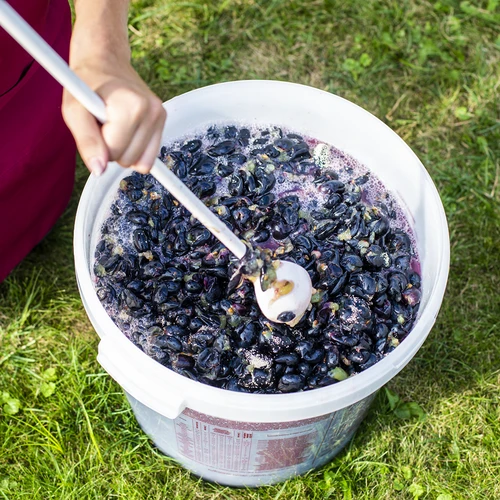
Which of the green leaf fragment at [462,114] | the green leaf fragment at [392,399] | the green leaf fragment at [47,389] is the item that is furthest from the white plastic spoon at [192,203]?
the green leaf fragment at [462,114]

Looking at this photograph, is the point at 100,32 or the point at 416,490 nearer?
the point at 100,32

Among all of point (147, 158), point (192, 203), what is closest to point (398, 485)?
point (192, 203)

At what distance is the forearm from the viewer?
1167 mm

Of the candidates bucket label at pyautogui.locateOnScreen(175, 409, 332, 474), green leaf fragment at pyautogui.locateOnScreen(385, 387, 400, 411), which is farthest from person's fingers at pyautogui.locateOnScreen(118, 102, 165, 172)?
green leaf fragment at pyautogui.locateOnScreen(385, 387, 400, 411)

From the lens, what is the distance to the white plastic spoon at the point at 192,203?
2.99 ft

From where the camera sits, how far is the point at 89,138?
1.02 metres

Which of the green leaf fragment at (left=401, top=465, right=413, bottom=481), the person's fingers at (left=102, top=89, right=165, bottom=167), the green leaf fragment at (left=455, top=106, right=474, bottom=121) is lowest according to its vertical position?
the green leaf fragment at (left=455, top=106, right=474, bottom=121)

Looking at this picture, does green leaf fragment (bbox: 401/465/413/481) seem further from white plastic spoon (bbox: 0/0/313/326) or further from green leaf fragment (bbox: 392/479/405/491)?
white plastic spoon (bbox: 0/0/313/326)

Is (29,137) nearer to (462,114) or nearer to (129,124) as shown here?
(129,124)

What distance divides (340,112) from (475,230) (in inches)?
30.4

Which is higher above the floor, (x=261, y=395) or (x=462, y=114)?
(x=261, y=395)

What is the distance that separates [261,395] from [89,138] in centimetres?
58


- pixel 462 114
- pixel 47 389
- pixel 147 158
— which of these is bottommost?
pixel 462 114

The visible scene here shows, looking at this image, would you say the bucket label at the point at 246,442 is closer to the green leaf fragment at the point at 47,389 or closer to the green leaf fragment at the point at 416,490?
the green leaf fragment at the point at 416,490
